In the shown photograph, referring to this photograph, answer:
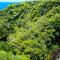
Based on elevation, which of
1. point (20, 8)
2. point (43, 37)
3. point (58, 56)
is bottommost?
point (58, 56)

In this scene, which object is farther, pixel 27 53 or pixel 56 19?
pixel 56 19

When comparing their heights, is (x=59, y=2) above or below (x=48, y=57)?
above

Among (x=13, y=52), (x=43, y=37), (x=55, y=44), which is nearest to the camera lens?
(x=13, y=52)

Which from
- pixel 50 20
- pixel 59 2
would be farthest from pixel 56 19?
pixel 59 2

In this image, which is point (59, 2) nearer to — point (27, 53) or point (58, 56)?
point (58, 56)

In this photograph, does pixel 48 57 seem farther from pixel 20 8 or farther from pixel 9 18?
pixel 20 8

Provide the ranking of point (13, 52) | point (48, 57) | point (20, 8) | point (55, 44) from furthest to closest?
point (20, 8), point (55, 44), point (48, 57), point (13, 52)

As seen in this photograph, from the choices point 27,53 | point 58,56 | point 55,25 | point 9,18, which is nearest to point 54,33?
point 55,25
